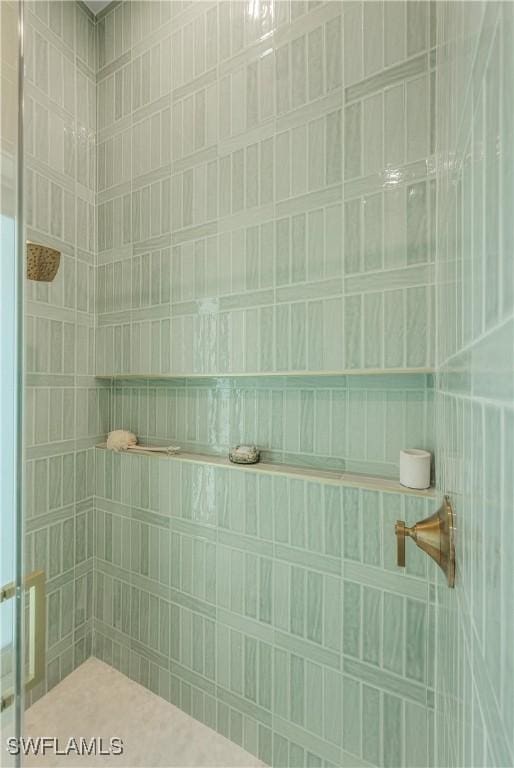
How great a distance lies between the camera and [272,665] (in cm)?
106

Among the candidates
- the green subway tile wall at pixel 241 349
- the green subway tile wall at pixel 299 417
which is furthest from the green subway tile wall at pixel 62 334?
the green subway tile wall at pixel 299 417

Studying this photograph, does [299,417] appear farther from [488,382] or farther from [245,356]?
[488,382]

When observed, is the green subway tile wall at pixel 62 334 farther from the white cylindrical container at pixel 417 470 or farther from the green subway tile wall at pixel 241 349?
the white cylindrical container at pixel 417 470

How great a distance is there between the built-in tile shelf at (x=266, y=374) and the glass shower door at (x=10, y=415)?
2.33ft

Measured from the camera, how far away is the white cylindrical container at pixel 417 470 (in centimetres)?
87

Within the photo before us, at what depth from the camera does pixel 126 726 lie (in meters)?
1.19

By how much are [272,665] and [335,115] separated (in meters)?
1.63

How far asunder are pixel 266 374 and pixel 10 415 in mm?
715

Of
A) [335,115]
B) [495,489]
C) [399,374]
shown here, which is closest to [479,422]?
[495,489]

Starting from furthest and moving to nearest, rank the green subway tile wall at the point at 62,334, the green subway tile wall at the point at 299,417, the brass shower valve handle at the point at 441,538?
the green subway tile wall at the point at 62,334 < the green subway tile wall at the point at 299,417 < the brass shower valve handle at the point at 441,538

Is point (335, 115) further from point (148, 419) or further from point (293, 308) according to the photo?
point (148, 419)

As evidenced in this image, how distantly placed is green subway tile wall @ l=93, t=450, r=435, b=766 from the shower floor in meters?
0.04

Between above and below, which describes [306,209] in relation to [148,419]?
above

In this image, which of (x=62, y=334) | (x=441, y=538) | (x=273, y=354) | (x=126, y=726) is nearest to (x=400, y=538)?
(x=441, y=538)
